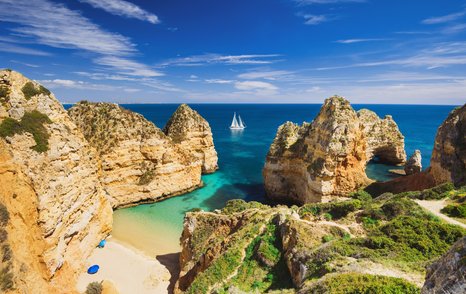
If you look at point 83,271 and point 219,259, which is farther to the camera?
point 83,271

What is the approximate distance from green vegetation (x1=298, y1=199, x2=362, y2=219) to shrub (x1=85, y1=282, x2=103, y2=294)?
1408cm

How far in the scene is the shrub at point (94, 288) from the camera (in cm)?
1740

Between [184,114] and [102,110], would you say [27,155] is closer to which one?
[102,110]

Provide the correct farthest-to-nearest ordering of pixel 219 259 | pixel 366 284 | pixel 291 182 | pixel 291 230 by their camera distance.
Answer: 1. pixel 291 182
2. pixel 219 259
3. pixel 291 230
4. pixel 366 284

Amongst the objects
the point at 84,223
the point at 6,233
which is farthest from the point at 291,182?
the point at 6,233

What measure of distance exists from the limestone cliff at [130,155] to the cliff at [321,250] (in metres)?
16.2

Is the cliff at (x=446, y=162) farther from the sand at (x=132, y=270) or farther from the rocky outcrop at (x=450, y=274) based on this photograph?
the rocky outcrop at (x=450, y=274)

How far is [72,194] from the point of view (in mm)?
18469

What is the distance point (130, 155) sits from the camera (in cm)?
3303

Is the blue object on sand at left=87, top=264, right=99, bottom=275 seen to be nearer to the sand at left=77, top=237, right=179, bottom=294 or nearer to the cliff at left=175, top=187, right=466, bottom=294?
the sand at left=77, top=237, right=179, bottom=294

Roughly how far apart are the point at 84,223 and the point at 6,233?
6468 mm

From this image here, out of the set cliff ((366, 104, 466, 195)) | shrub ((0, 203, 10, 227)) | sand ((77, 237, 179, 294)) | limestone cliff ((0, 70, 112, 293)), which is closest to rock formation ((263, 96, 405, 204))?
cliff ((366, 104, 466, 195))

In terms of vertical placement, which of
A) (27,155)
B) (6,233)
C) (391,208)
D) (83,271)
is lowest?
(83,271)

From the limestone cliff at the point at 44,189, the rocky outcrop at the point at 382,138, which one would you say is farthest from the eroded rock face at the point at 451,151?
the limestone cliff at the point at 44,189
